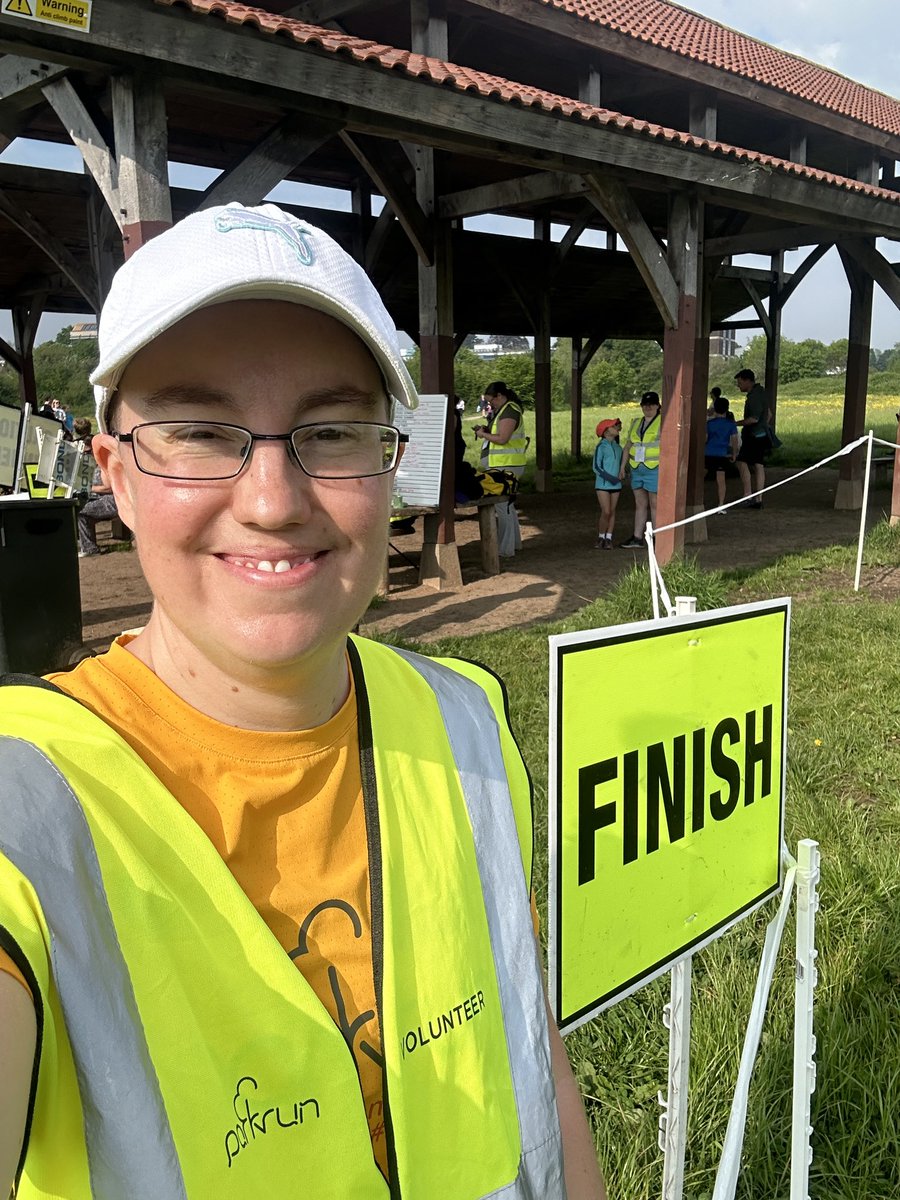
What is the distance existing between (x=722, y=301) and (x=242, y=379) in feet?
65.3

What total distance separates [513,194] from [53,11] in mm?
4806

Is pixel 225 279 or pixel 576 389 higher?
pixel 576 389

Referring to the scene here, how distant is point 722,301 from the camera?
18.9 m

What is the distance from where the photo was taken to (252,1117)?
772 millimetres

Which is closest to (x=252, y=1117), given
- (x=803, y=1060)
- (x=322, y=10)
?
(x=803, y=1060)

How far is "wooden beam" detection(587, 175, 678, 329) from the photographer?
6.91 metres

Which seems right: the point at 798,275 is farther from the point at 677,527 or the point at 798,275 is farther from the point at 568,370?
the point at 568,370

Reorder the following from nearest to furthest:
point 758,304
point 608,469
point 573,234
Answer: point 608,469 < point 573,234 < point 758,304

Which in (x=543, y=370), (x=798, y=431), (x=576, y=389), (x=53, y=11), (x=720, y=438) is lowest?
(x=798, y=431)

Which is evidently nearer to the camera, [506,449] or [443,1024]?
[443,1024]

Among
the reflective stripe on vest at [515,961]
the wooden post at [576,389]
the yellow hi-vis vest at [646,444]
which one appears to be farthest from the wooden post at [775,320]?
the reflective stripe on vest at [515,961]

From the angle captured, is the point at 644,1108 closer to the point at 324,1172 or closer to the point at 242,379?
the point at 324,1172

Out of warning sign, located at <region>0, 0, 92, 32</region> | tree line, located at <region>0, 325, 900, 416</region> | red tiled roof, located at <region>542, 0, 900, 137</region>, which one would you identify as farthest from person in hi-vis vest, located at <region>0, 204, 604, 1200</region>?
tree line, located at <region>0, 325, 900, 416</region>

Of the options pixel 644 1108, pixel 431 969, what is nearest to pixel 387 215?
pixel 644 1108
